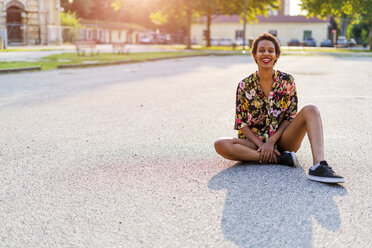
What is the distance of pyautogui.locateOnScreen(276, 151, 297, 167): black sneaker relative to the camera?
4.65 m

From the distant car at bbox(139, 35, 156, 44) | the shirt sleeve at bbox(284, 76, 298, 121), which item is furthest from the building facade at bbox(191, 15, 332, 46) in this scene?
the shirt sleeve at bbox(284, 76, 298, 121)

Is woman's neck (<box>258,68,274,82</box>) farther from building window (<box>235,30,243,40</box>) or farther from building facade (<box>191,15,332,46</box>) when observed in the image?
building window (<box>235,30,243,40</box>)

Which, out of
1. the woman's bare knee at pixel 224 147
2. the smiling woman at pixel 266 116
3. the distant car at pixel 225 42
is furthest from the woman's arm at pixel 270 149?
the distant car at pixel 225 42

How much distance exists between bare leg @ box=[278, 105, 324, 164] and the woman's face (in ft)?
1.78

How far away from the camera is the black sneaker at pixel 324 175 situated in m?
4.09

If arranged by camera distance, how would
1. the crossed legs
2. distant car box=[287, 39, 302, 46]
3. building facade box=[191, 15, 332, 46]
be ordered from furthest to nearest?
building facade box=[191, 15, 332, 46], distant car box=[287, 39, 302, 46], the crossed legs

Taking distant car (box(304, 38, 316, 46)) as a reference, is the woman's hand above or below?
below

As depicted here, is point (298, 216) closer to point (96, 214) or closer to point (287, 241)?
point (287, 241)

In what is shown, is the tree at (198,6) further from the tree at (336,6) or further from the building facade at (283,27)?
the building facade at (283,27)

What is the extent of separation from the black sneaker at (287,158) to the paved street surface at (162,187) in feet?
0.23

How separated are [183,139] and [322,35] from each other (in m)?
78.8

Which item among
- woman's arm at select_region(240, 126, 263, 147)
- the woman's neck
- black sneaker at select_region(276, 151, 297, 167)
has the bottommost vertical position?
black sneaker at select_region(276, 151, 297, 167)

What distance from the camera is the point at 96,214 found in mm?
3428

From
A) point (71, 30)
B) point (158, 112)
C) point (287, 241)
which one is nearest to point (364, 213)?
point (287, 241)
